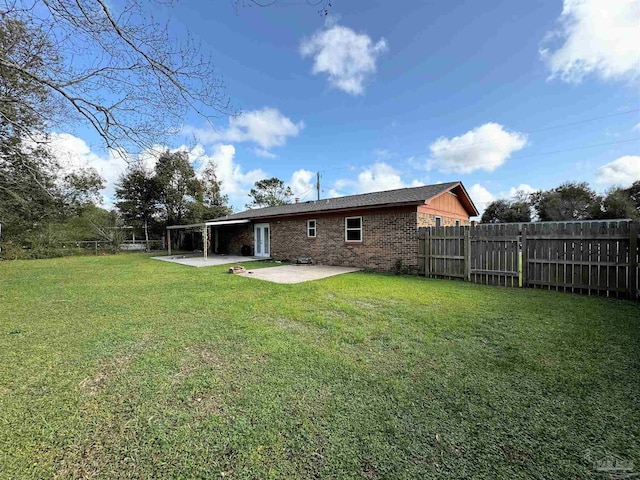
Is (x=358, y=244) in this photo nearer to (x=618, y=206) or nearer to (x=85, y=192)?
(x=85, y=192)

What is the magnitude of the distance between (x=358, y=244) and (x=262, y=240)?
24.0 feet

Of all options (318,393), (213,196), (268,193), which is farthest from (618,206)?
(213,196)

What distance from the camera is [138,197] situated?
25.2m

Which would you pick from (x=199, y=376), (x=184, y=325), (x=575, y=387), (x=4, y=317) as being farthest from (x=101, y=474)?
(x=4, y=317)

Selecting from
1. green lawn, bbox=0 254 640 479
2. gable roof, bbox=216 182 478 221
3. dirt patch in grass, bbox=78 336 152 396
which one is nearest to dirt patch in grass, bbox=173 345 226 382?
green lawn, bbox=0 254 640 479

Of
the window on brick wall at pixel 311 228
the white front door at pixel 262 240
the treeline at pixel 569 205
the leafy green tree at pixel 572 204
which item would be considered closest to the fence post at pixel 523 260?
the window on brick wall at pixel 311 228

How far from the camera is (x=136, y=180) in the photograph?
24.5 m

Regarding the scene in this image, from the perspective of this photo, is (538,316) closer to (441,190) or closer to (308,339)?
(308,339)

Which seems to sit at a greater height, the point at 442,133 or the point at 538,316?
the point at 442,133

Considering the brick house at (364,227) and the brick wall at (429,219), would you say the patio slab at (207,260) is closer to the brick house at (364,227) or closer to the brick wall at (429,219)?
the brick house at (364,227)

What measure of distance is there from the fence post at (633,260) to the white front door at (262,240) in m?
14.1

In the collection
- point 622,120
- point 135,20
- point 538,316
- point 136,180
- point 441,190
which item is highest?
point 622,120

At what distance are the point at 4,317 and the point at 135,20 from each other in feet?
17.6

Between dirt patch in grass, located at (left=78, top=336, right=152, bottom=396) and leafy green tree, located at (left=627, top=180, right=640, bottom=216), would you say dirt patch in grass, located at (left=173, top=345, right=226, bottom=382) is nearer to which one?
dirt patch in grass, located at (left=78, top=336, right=152, bottom=396)
